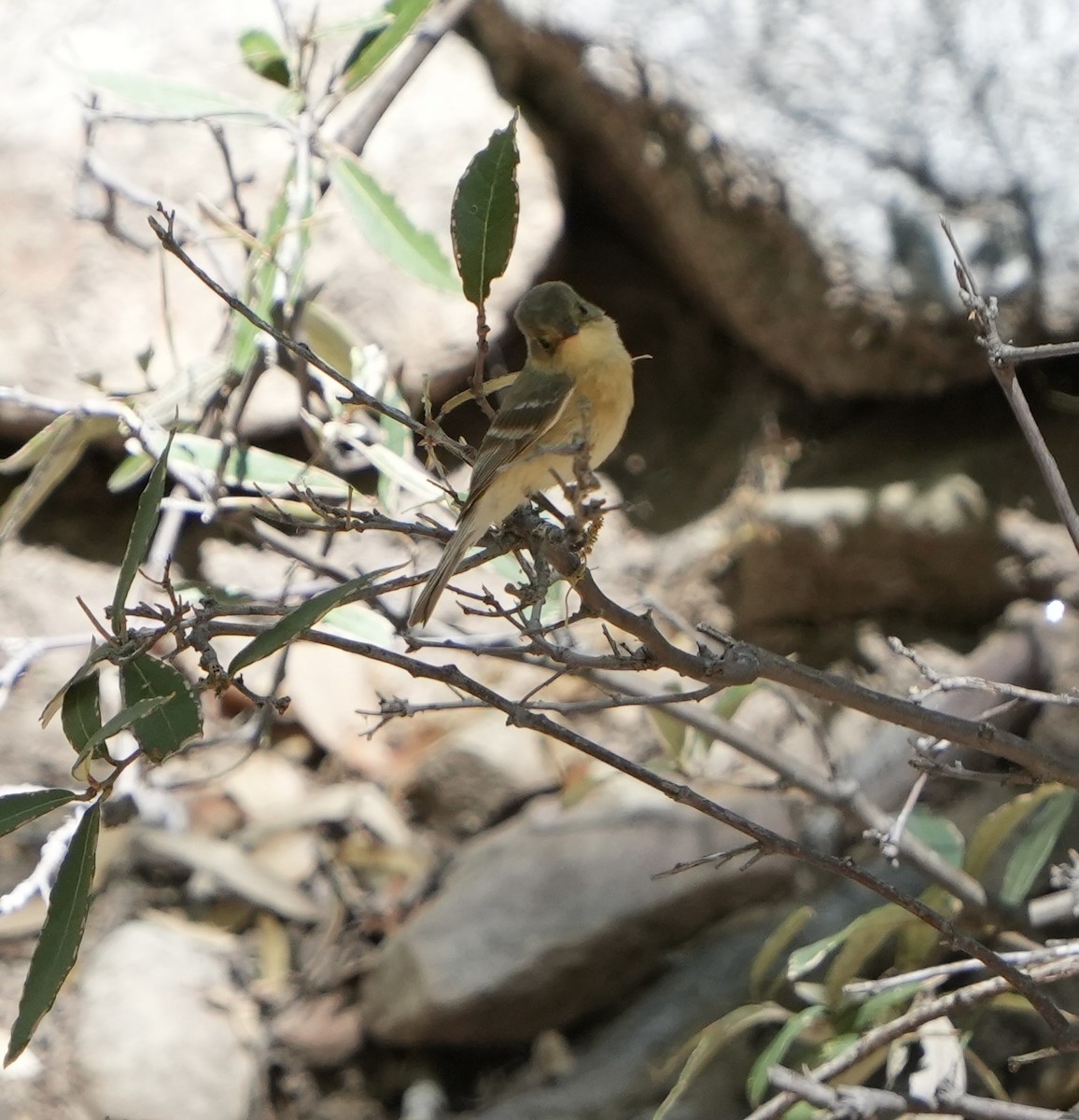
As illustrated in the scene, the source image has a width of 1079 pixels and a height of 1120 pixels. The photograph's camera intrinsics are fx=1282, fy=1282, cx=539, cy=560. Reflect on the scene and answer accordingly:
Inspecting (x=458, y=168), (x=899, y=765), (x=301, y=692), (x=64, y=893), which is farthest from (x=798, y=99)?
(x=64, y=893)

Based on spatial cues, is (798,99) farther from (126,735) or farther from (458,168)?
Answer: (126,735)

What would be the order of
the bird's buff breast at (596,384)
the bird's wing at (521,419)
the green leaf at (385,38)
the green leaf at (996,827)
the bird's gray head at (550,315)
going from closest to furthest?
the bird's wing at (521,419) → the bird's gray head at (550,315) → the bird's buff breast at (596,384) → the green leaf at (996,827) → the green leaf at (385,38)

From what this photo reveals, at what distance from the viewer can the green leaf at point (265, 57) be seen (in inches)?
104

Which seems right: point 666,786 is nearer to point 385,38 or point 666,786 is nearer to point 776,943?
point 776,943

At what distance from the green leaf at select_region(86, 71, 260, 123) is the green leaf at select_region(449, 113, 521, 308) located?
113cm

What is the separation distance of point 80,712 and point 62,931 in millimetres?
246

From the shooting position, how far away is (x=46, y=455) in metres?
2.28

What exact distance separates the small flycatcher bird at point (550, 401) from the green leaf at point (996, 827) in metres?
0.98

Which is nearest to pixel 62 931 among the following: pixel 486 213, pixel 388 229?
pixel 486 213

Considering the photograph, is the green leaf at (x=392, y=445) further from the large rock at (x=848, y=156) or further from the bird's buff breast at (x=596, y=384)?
the large rock at (x=848, y=156)

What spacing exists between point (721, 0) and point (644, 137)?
0.44m

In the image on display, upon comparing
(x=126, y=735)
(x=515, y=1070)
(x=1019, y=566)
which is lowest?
(x=515, y=1070)

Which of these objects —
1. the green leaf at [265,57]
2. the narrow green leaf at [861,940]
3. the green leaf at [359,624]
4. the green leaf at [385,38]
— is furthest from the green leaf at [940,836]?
the green leaf at [265,57]

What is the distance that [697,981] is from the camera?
283 cm
